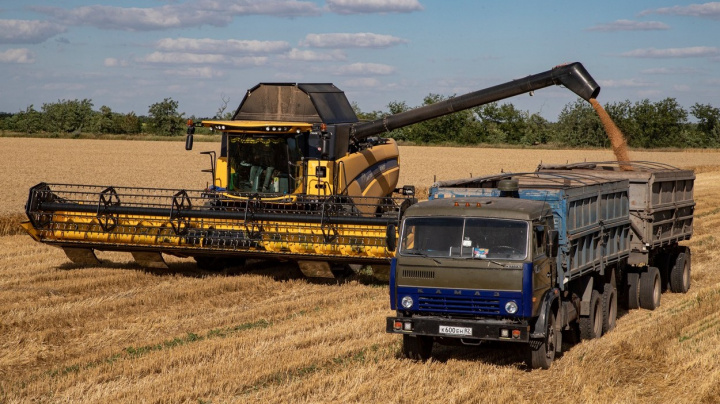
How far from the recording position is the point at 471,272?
32.0ft

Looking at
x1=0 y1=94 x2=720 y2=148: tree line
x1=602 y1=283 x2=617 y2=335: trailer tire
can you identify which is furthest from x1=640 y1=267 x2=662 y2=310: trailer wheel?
x1=0 y1=94 x2=720 y2=148: tree line

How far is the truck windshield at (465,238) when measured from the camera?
9.88 meters

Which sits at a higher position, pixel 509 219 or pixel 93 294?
pixel 509 219

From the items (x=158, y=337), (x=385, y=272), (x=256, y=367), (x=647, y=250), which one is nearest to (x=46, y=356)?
(x=158, y=337)

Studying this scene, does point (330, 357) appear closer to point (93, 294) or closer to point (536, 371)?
point (536, 371)

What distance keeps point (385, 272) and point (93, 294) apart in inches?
179

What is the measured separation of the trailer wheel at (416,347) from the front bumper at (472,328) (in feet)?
1.29

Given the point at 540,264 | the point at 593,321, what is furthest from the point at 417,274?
the point at 593,321

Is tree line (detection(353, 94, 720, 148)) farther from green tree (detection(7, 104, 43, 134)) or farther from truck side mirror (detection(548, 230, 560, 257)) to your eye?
truck side mirror (detection(548, 230, 560, 257))

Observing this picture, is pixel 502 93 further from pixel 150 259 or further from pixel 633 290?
pixel 150 259

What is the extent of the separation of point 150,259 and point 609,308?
7.80 m

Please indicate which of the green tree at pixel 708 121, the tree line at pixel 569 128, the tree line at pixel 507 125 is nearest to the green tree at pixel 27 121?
the tree line at pixel 507 125

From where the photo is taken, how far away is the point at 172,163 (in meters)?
49.6

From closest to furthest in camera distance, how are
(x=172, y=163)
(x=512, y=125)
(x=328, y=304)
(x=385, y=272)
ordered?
(x=328, y=304) → (x=385, y=272) → (x=172, y=163) → (x=512, y=125)
